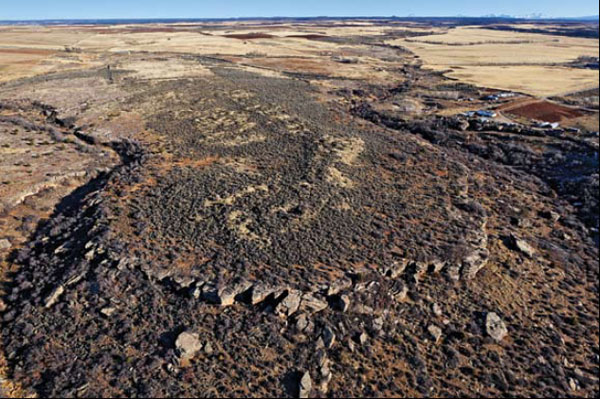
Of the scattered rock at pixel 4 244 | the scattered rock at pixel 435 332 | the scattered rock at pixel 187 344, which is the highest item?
the scattered rock at pixel 4 244

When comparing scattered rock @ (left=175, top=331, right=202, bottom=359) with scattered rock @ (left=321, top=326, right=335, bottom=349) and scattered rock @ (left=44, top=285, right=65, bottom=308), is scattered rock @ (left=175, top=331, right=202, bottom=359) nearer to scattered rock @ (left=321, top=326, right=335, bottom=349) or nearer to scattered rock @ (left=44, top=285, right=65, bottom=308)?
scattered rock @ (left=321, top=326, right=335, bottom=349)

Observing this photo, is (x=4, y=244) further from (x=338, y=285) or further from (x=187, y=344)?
(x=338, y=285)

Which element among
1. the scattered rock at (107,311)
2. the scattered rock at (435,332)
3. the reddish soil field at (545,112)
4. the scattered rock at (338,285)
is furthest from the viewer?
the reddish soil field at (545,112)

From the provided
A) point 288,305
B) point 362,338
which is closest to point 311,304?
point 288,305

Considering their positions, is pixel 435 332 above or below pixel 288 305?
below

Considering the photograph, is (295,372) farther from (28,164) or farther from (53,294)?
(28,164)

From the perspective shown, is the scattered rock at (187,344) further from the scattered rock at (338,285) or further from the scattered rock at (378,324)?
the scattered rock at (378,324)

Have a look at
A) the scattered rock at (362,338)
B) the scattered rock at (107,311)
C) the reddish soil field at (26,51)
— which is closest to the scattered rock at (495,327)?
the scattered rock at (362,338)
